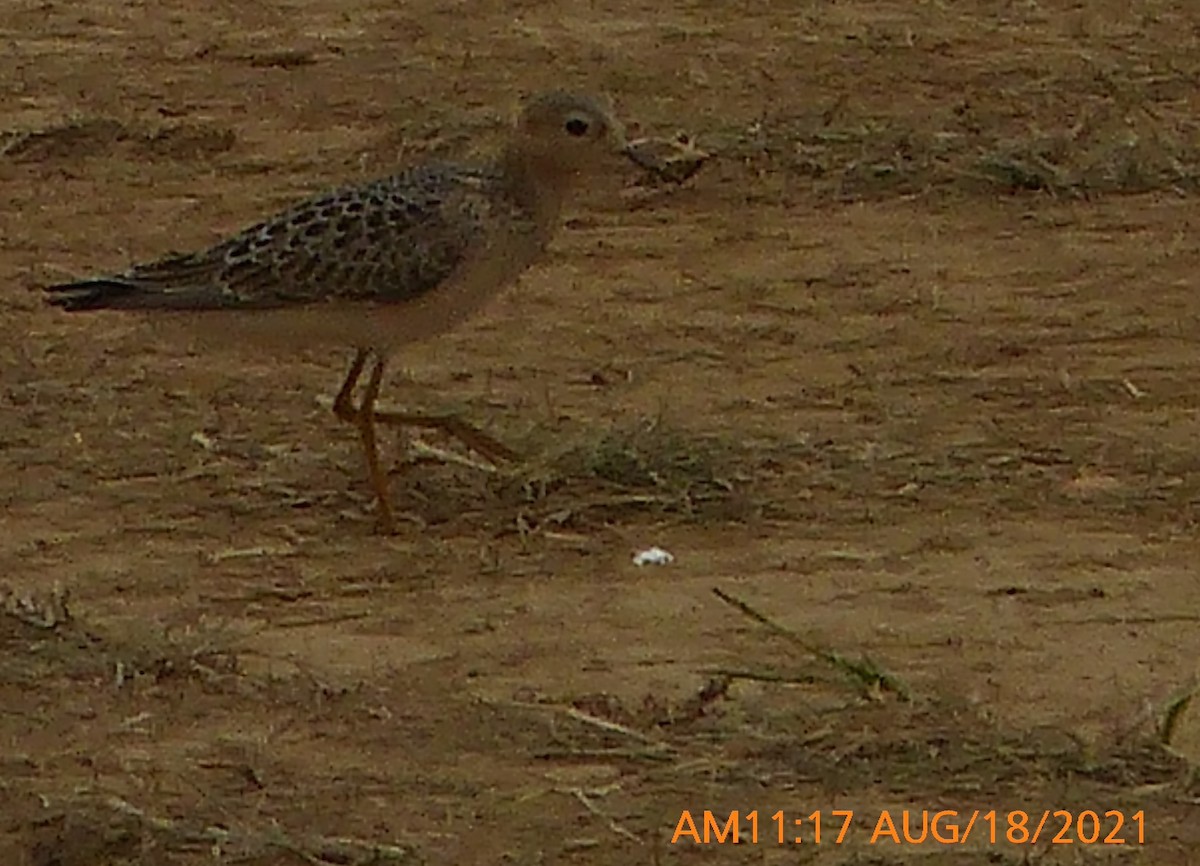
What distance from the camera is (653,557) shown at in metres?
6.95

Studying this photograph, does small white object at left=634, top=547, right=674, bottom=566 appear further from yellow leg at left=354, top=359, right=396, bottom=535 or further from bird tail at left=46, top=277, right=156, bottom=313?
bird tail at left=46, top=277, right=156, bottom=313

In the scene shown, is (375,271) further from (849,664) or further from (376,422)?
(849,664)

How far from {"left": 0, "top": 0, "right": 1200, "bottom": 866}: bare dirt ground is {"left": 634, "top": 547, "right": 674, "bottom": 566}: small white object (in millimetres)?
39

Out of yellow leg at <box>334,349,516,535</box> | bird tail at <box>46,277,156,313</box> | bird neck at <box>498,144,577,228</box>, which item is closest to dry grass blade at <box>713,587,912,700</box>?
yellow leg at <box>334,349,516,535</box>

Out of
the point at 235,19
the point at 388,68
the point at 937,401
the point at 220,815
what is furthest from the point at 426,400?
the point at 235,19

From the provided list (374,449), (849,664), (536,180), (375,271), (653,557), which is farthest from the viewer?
(536,180)

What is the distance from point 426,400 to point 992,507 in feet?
5.16

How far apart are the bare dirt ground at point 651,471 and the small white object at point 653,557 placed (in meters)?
0.04

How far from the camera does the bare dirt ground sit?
18.8 feet

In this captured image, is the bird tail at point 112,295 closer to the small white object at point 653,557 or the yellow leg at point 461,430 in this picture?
the yellow leg at point 461,430

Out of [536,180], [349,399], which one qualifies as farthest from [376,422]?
[536,180]

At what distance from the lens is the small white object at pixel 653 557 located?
273 inches

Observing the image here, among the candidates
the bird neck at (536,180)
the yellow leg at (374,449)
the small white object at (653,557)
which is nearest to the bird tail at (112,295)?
the yellow leg at (374,449)

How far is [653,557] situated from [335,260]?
39.1 inches
